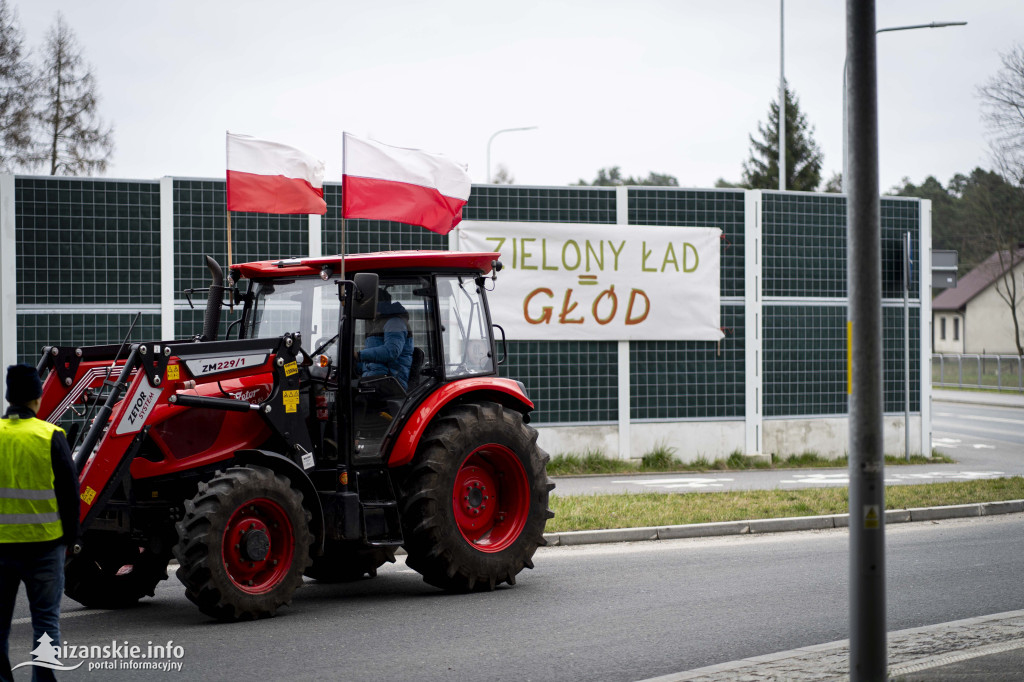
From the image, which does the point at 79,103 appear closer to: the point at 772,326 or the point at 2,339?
the point at 2,339

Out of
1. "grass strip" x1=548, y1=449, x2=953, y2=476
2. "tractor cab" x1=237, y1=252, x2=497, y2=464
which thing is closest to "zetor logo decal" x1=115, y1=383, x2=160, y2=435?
"tractor cab" x1=237, y1=252, x2=497, y2=464

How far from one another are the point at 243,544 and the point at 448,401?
2.16 meters

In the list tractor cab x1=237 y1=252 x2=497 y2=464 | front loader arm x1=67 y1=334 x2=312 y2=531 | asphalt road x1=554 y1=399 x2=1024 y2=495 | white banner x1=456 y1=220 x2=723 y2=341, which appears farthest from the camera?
white banner x1=456 y1=220 x2=723 y2=341

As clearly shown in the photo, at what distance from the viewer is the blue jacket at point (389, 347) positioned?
9188 mm

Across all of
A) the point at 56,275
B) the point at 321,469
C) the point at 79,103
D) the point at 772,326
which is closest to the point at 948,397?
the point at 772,326

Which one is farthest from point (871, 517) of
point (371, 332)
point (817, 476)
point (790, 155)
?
point (790, 155)

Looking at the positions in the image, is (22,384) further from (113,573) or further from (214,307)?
(214,307)

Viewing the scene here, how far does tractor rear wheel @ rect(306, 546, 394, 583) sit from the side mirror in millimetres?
2381

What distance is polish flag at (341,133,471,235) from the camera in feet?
32.0

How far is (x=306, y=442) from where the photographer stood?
8781 mm

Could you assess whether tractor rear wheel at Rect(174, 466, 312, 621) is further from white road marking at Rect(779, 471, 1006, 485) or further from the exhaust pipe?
white road marking at Rect(779, 471, 1006, 485)

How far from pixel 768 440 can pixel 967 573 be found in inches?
436

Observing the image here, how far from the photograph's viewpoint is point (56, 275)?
55.5ft

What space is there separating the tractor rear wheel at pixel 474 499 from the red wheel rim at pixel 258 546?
1154mm
